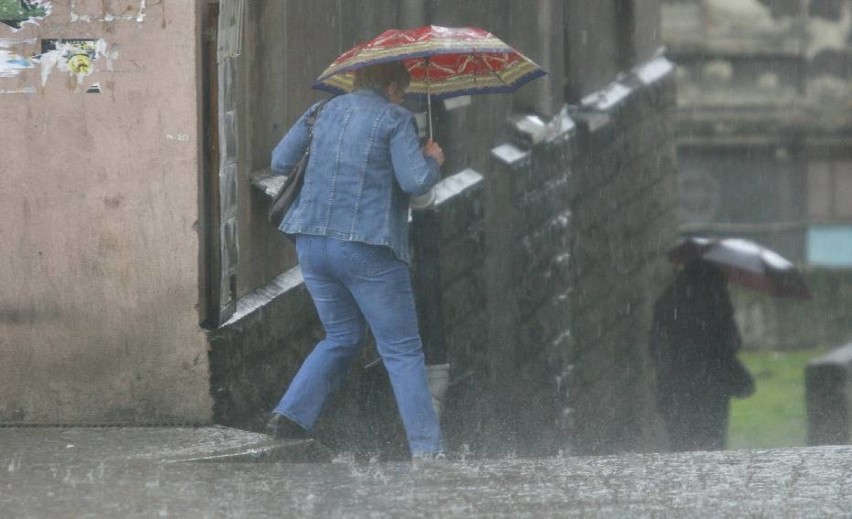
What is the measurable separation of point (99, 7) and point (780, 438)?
30.3 m

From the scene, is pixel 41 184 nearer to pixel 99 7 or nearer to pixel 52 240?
pixel 52 240

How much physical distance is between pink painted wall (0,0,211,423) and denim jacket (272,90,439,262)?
451 millimetres

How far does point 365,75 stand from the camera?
6.09 metres

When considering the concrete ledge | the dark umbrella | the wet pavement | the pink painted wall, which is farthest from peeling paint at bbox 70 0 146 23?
the concrete ledge

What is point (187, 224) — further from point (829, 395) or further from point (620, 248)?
point (620, 248)

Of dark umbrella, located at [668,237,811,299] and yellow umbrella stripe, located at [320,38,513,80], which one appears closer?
yellow umbrella stripe, located at [320,38,513,80]

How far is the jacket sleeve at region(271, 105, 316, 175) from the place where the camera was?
6.07 m

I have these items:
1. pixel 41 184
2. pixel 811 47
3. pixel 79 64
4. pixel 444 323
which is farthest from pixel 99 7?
pixel 811 47

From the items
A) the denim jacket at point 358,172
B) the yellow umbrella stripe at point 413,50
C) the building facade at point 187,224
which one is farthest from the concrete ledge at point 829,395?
the denim jacket at point 358,172

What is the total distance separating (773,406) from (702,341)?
87.9 feet

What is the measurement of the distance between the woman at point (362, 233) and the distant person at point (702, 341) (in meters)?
5.53

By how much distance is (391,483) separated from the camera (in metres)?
5.12

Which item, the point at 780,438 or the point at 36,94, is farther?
the point at 780,438

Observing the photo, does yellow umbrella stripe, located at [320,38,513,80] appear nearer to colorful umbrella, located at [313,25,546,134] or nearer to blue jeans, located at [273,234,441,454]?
colorful umbrella, located at [313,25,546,134]
